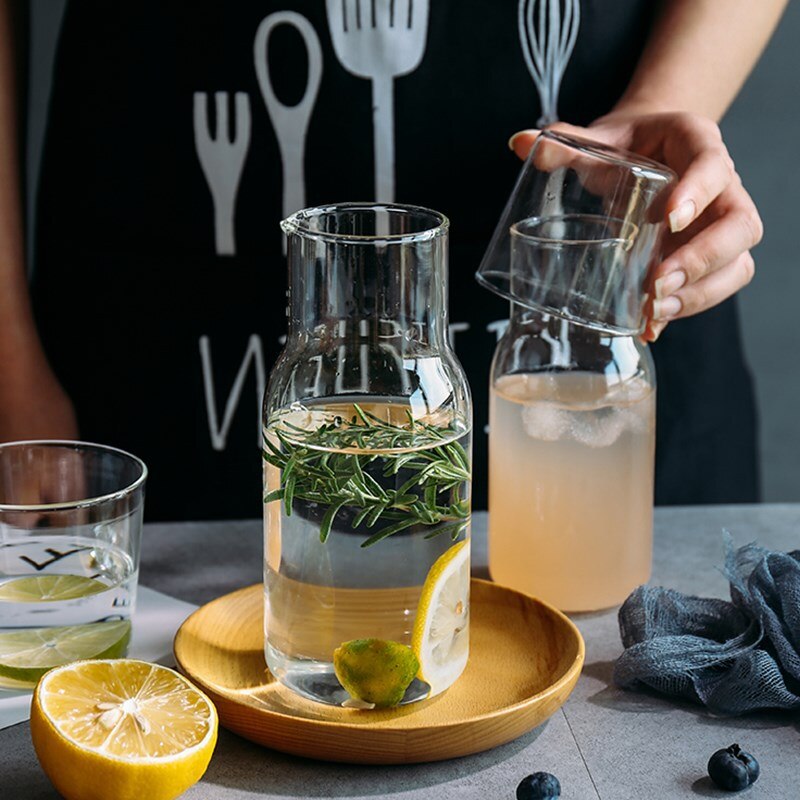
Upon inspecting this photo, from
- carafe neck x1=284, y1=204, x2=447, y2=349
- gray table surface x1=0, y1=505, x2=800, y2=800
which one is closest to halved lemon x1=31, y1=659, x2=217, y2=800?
gray table surface x1=0, y1=505, x2=800, y2=800

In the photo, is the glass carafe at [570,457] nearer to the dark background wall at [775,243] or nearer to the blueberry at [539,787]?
the blueberry at [539,787]

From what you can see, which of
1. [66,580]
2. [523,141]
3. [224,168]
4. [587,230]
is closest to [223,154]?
[224,168]

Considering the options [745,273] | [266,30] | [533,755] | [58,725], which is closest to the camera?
[58,725]

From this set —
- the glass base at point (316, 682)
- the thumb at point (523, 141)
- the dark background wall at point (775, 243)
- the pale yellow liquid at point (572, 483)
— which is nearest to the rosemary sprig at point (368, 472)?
the glass base at point (316, 682)

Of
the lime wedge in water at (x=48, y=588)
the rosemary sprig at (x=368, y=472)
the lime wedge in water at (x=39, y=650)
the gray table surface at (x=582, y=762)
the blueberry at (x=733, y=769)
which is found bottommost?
the gray table surface at (x=582, y=762)

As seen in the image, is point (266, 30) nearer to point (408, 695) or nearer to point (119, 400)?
point (119, 400)

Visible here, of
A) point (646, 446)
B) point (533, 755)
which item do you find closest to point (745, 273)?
point (646, 446)

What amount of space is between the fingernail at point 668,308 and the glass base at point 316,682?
0.40m

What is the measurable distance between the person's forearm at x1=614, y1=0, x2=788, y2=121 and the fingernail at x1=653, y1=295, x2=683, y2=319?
29cm

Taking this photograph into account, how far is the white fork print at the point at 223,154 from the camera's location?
4.77 feet

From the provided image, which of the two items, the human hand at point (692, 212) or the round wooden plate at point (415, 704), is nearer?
the round wooden plate at point (415, 704)

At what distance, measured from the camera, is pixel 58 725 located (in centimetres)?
84

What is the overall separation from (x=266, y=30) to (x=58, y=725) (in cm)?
86

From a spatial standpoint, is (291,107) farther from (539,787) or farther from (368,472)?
(539,787)
